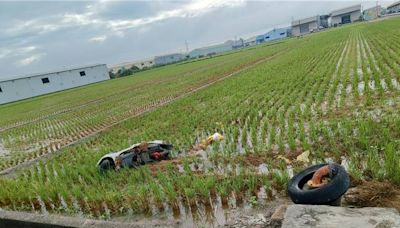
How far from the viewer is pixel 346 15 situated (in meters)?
82.1

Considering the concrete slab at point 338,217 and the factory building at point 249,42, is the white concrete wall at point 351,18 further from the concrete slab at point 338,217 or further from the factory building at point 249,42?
the concrete slab at point 338,217

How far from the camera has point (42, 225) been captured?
401 cm

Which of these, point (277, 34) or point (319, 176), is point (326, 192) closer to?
point (319, 176)

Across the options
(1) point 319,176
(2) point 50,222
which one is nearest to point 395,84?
(1) point 319,176

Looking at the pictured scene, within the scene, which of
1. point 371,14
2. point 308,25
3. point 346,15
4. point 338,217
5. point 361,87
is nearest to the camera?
point 338,217

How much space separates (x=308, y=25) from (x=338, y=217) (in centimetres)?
9407

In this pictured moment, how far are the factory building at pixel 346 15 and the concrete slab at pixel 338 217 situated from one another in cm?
8969

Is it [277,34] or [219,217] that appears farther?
[277,34]

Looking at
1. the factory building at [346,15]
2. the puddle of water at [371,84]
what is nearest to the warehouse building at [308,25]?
the factory building at [346,15]

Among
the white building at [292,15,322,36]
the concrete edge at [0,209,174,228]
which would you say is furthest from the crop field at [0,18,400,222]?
the white building at [292,15,322,36]

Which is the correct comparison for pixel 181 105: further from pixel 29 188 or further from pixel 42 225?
pixel 42 225

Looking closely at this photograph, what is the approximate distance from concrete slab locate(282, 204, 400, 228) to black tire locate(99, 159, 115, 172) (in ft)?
12.3

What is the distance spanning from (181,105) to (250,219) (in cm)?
888

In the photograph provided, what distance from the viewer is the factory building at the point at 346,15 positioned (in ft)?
264
